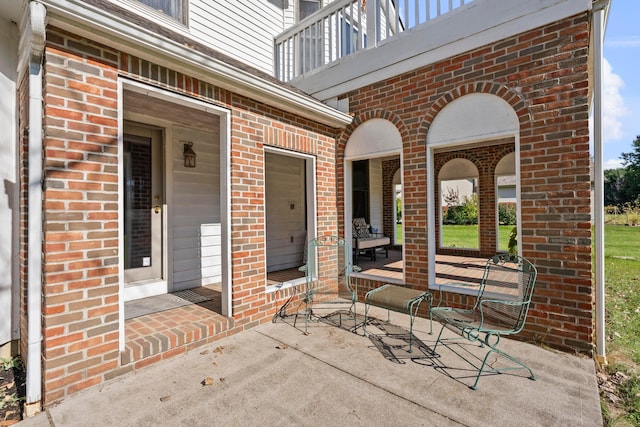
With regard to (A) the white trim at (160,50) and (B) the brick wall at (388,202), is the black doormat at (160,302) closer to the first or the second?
(A) the white trim at (160,50)

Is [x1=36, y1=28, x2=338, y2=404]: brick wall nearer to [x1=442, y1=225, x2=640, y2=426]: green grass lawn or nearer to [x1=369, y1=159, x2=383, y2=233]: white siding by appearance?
[x1=442, y1=225, x2=640, y2=426]: green grass lawn

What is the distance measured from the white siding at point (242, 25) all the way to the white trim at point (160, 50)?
2.79 m

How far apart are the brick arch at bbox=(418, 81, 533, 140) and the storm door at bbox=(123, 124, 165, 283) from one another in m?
3.97

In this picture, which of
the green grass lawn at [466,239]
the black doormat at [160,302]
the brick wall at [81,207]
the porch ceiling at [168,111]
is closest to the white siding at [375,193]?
the green grass lawn at [466,239]

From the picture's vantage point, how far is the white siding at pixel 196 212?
491 cm

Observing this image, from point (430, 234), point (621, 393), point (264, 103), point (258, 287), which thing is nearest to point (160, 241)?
point (258, 287)

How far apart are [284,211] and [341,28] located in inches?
148

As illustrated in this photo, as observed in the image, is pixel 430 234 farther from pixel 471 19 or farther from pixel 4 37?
pixel 4 37

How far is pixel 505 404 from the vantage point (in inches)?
95.0

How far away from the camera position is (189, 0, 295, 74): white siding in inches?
223

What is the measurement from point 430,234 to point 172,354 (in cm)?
341

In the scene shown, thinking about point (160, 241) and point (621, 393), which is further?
point (160, 241)

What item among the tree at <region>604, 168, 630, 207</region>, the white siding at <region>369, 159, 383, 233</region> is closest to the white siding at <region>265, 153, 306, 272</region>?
the white siding at <region>369, 159, 383, 233</region>

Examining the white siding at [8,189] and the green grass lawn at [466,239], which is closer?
the white siding at [8,189]
